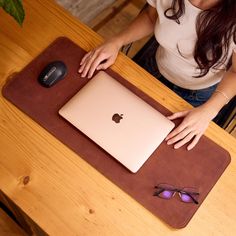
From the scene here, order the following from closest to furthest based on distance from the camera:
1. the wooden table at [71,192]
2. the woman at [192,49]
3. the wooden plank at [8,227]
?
the wooden table at [71,192] → the woman at [192,49] → the wooden plank at [8,227]

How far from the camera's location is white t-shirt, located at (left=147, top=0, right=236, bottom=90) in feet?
3.42

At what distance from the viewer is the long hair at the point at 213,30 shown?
93 cm

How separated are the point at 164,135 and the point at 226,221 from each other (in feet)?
0.85

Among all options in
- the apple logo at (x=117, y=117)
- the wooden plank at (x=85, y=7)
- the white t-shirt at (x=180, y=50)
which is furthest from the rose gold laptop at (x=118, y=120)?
the wooden plank at (x=85, y=7)

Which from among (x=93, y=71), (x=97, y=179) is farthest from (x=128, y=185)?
(x=93, y=71)

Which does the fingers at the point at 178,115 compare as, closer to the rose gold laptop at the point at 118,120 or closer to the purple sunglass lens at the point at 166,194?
the rose gold laptop at the point at 118,120

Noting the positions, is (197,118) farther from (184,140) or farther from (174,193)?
(174,193)

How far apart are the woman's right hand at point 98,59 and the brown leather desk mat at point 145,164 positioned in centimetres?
3

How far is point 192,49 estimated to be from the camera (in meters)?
1.10

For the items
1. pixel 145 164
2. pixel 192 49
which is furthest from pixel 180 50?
pixel 145 164

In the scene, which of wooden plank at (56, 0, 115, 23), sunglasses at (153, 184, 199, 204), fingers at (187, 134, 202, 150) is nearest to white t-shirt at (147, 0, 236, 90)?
fingers at (187, 134, 202, 150)

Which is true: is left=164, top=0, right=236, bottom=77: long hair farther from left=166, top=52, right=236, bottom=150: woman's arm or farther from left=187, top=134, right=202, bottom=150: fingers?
left=187, top=134, right=202, bottom=150: fingers

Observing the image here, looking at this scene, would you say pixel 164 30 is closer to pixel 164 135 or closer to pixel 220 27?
pixel 220 27

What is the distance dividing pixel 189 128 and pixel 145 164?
16 centimetres
